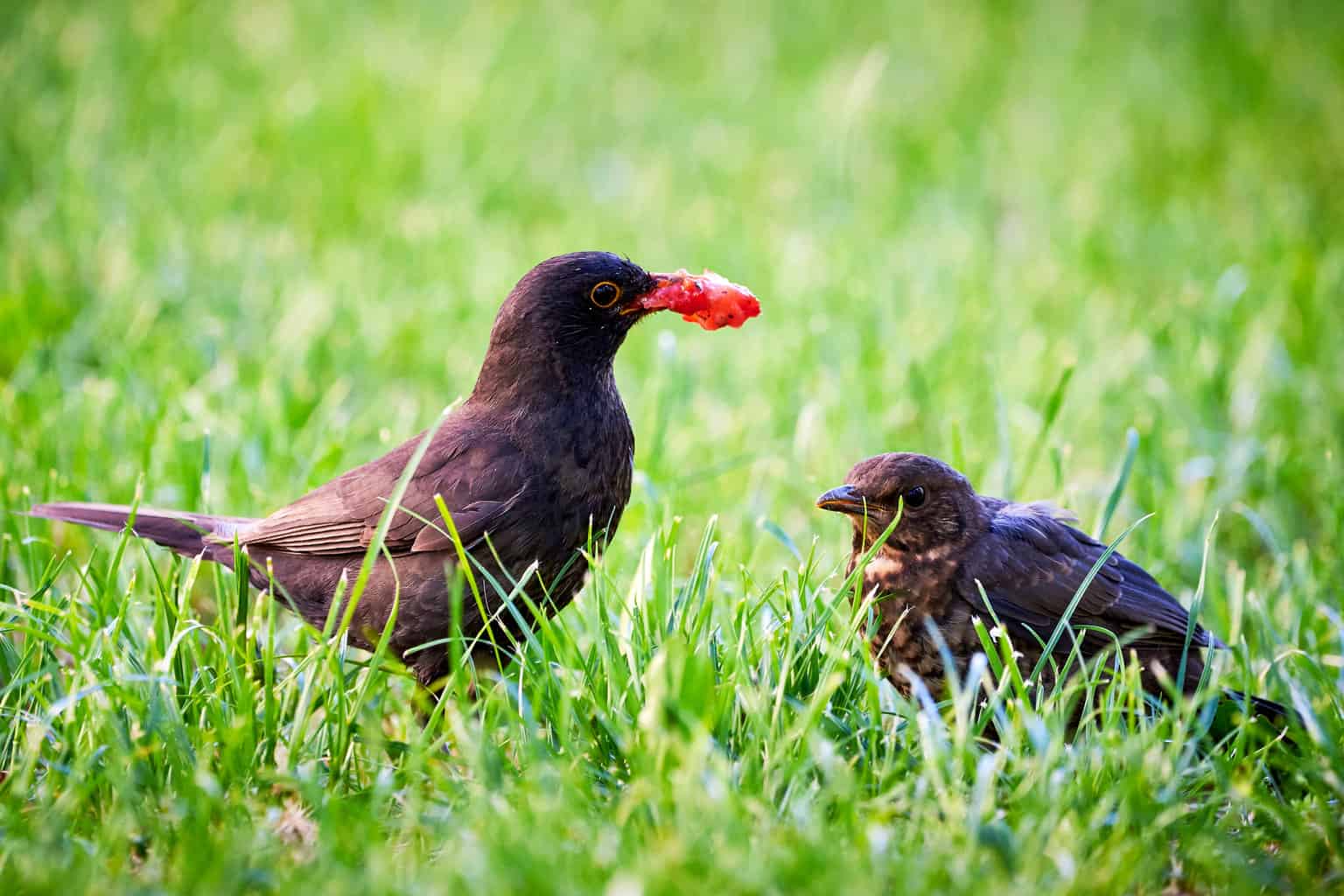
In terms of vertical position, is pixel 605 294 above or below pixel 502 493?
above

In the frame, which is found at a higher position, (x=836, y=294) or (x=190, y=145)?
(x=190, y=145)

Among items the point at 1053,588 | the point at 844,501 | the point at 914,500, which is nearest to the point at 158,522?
the point at 844,501

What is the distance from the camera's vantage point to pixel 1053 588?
3213 millimetres

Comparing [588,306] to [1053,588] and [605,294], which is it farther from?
[1053,588]

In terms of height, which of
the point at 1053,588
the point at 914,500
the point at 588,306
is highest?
the point at 588,306

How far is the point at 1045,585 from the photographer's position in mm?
3217

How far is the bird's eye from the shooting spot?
3307 millimetres

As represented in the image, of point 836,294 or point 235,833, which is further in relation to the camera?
point 836,294

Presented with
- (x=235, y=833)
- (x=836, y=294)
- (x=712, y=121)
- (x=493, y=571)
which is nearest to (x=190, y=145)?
(x=712, y=121)

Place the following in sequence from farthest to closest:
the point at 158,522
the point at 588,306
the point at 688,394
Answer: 1. the point at 688,394
2. the point at 158,522
3. the point at 588,306

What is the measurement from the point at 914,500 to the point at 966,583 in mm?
254

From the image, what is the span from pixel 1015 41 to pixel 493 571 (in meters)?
8.18

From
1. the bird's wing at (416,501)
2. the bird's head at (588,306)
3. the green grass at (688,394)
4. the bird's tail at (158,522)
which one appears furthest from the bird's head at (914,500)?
the bird's tail at (158,522)

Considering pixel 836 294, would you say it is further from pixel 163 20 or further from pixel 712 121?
pixel 163 20
